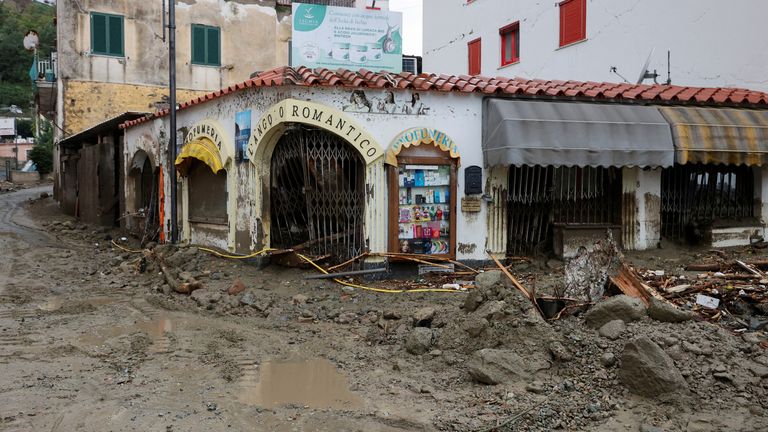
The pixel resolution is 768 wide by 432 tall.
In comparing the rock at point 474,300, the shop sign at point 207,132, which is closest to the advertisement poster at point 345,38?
the shop sign at point 207,132

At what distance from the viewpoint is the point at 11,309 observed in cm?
865

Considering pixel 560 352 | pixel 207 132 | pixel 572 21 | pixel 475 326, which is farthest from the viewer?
pixel 572 21

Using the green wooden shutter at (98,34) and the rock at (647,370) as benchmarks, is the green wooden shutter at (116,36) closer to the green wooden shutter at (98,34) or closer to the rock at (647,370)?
the green wooden shutter at (98,34)

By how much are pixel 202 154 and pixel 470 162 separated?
5.07 metres

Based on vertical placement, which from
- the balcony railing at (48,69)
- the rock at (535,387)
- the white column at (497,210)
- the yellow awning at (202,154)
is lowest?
the rock at (535,387)

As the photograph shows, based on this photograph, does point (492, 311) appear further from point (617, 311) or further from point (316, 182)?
point (316, 182)

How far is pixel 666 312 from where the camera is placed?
5.98m

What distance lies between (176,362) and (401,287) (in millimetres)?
4007

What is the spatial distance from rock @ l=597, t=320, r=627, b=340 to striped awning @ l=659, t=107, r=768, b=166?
5.58 meters

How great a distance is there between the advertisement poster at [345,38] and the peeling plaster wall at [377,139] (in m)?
2.86

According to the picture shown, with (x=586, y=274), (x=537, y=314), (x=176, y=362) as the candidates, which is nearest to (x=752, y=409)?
(x=537, y=314)

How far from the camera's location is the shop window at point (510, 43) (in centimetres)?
2122

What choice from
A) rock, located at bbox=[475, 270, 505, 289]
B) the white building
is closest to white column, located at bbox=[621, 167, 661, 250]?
rock, located at bbox=[475, 270, 505, 289]

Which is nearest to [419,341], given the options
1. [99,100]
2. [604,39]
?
[604,39]
